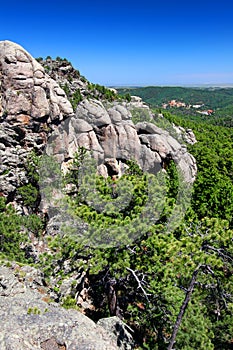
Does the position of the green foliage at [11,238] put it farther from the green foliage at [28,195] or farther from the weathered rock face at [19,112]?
the weathered rock face at [19,112]

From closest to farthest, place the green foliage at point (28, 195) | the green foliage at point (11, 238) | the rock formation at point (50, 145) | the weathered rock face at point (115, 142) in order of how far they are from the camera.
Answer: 1. the rock formation at point (50, 145)
2. the green foliage at point (11, 238)
3. the green foliage at point (28, 195)
4. the weathered rock face at point (115, 142)

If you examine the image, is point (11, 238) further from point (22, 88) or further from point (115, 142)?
point (115, 142)

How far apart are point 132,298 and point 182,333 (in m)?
3.09

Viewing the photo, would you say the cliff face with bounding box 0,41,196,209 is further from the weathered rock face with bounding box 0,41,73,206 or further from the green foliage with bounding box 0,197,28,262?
the green foliage with bounding box 0,197,28,262

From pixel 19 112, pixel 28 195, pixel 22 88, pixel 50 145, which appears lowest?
pixel 28 195

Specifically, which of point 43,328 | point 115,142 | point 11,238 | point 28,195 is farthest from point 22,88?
point 43,328

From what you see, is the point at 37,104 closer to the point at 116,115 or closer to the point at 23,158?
the point at 23,158

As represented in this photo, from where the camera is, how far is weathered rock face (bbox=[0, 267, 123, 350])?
717 cm

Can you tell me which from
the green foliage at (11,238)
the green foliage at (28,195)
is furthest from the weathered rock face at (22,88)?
the green foliage at (11,238)

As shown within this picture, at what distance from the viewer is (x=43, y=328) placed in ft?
24.9

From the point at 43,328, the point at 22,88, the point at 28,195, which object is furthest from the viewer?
the point at 22,88

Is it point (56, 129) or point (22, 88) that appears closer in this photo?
point (22, 88)

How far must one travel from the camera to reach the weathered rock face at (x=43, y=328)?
717cm

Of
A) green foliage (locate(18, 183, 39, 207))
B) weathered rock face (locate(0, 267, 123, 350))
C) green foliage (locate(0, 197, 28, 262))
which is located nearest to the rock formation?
weathered rock face (locate(0, 267, 123, 350))
